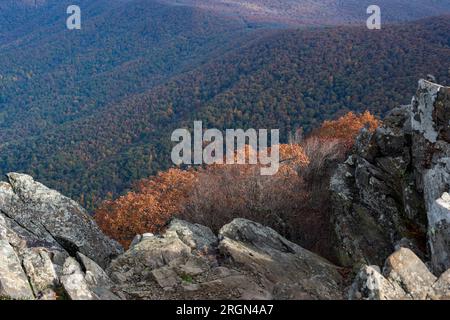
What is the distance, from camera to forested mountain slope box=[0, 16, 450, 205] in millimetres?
99688

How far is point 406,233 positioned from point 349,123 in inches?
1038

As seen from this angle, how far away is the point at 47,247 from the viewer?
55.9ft

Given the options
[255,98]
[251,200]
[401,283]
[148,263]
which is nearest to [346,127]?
[251,200]

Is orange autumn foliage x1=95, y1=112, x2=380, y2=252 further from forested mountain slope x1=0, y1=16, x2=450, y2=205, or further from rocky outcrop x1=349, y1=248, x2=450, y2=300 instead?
forested mountain slope x1=0, y1=16, x2=450, y2=205

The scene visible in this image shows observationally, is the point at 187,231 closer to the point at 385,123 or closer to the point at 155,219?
the point at 385,123

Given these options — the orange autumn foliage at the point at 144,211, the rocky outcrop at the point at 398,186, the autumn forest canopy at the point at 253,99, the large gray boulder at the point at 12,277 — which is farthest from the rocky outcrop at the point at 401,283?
the autumn forest canopy at the point at 253,99

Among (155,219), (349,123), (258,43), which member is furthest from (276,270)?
(258,43)

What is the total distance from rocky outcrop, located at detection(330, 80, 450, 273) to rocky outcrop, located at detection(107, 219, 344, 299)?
225cm

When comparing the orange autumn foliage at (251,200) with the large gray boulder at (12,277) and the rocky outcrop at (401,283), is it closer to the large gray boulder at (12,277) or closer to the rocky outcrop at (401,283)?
the rocky outcrop at (401,283)

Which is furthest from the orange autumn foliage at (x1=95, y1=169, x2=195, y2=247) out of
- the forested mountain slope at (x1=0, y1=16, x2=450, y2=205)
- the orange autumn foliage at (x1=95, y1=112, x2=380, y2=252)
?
the forested mountain slope at (x1=0, y1=16, x2=450, y2=205)

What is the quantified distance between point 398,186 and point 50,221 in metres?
14.2

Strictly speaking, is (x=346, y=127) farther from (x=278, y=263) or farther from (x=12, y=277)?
(x=12, y=277)

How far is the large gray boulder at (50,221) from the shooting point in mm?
18141

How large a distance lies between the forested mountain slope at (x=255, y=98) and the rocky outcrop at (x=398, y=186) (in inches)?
2527
